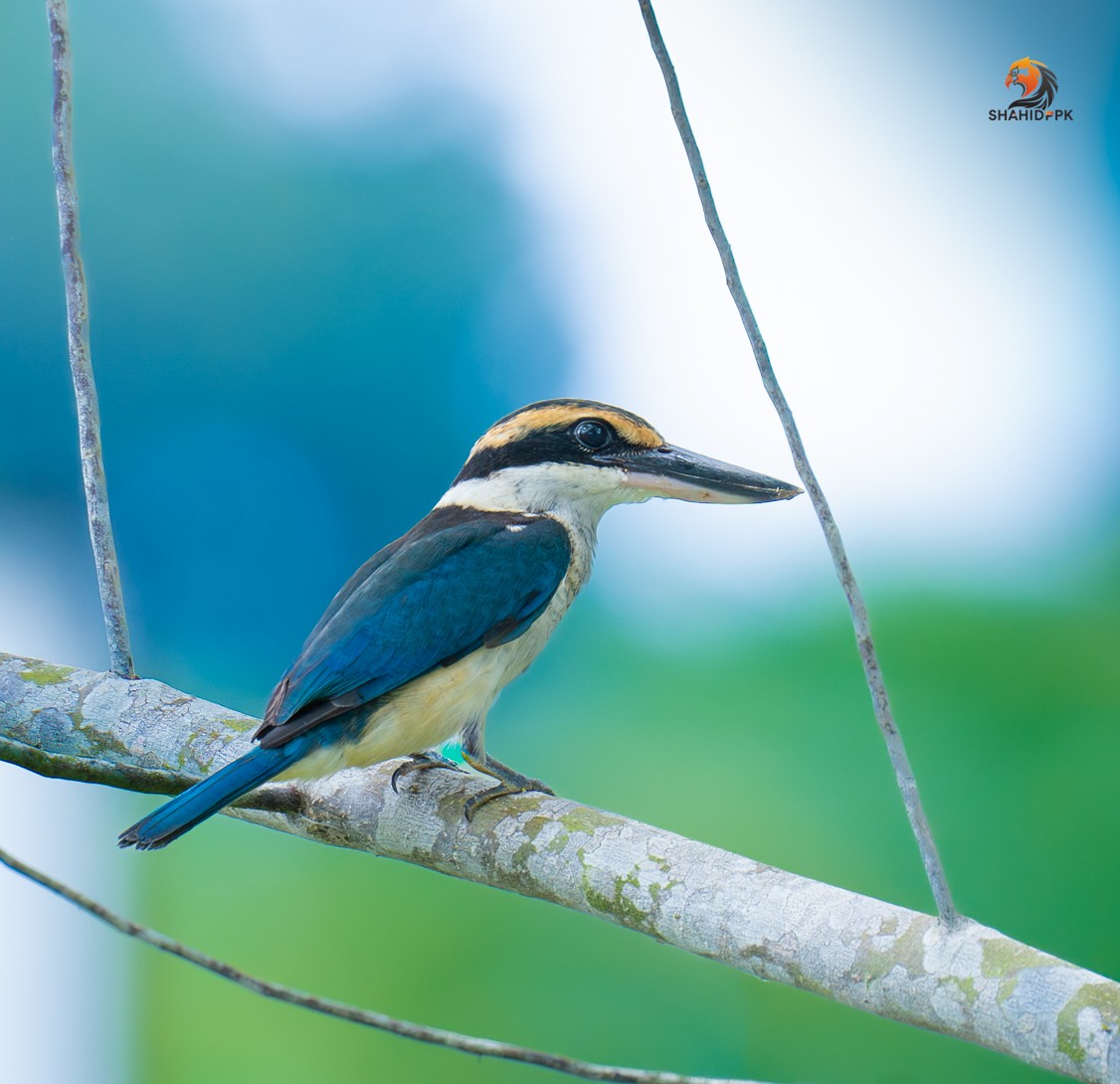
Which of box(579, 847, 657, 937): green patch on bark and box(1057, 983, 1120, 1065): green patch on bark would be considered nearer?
box(1057, 983, 1120, 1065): green patch on bark

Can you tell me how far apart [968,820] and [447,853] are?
1469 mm

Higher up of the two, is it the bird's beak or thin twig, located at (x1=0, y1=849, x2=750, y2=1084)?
the bird's beak

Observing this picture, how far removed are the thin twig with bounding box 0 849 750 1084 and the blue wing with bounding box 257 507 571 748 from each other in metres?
0.49

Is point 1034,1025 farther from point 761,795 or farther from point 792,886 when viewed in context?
point 761,795

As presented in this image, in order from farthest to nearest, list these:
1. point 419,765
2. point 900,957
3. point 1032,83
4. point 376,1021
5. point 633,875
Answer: point 1032,83
point 419,765
point 633,875
point 900,957
point 376,1021

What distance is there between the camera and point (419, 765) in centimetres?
138

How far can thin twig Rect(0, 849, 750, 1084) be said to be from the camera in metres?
0.65

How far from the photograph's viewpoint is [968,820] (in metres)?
2.40

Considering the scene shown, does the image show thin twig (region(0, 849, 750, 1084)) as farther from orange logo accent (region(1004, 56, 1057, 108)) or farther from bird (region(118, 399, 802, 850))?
orange logo accent (region(1004, 56, 1057, 108))

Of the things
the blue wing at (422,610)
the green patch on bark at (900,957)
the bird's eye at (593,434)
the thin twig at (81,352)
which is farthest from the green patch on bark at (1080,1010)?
the thin twig at (81,352)

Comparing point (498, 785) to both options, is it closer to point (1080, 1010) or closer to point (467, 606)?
point (467, 606)

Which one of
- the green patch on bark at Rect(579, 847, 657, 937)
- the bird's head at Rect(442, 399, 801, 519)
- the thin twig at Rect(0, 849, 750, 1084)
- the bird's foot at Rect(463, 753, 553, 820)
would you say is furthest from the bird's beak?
the thin twig at Rect(0, 849, 750, 1084)

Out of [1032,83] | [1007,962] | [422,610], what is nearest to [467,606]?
[422,610]

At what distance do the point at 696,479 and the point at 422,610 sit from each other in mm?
338
